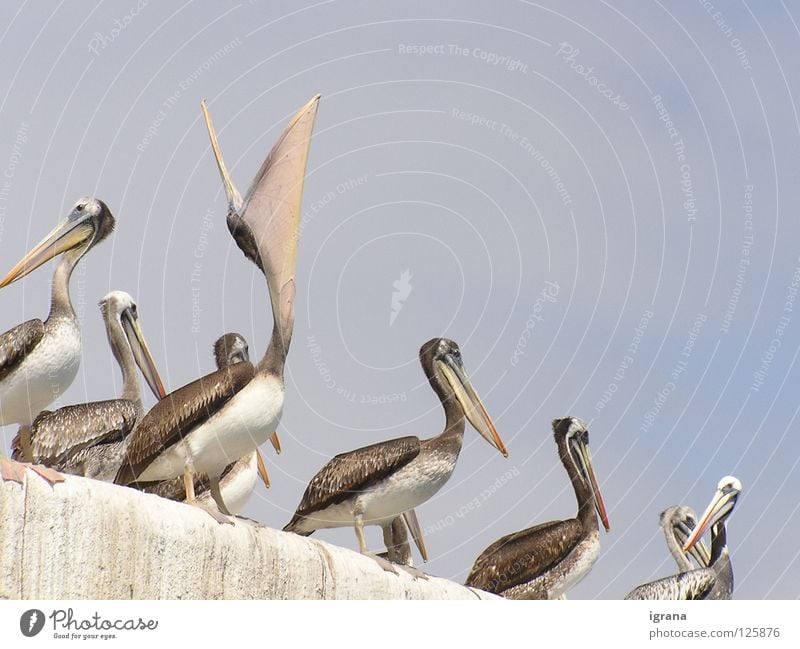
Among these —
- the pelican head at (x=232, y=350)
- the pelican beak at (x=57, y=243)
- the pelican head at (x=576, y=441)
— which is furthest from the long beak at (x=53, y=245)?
the pelican head at (x=576, y=441)

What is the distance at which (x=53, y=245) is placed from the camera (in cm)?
1357

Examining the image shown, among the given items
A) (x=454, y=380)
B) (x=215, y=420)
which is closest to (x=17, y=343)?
(x=215, y=420)

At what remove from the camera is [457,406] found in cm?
Result: 1453

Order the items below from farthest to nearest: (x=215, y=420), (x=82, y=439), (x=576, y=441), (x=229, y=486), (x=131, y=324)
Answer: (x=576, y=441) < (x=131, y=324) < (x=229, y=486) < (x=82, y=439) < (x=215, y=420)

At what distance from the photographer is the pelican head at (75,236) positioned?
13570 millimetres

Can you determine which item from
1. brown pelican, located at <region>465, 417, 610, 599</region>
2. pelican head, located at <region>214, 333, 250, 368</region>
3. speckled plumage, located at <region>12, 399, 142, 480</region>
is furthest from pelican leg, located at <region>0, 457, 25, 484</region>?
brown pelican, located at <region>465, 417, 610, 599</region>

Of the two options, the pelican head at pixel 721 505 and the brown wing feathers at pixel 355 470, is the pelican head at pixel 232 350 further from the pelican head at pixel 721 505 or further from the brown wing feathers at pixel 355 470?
the pelican head at pixel 721 505

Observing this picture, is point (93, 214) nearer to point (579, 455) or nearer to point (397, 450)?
point (397, 450)

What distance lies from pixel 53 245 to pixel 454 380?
13.6 feet

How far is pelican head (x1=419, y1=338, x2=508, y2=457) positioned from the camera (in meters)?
15.1

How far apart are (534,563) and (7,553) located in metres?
7.74

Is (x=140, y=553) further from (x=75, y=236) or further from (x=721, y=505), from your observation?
(x=721, y=505)

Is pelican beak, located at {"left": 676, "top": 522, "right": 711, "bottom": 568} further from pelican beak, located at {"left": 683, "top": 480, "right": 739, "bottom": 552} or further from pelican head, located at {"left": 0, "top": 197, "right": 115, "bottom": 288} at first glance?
pelican head, located at {"left": 0, "top": 197, "right": 115, "bottom": 288}
